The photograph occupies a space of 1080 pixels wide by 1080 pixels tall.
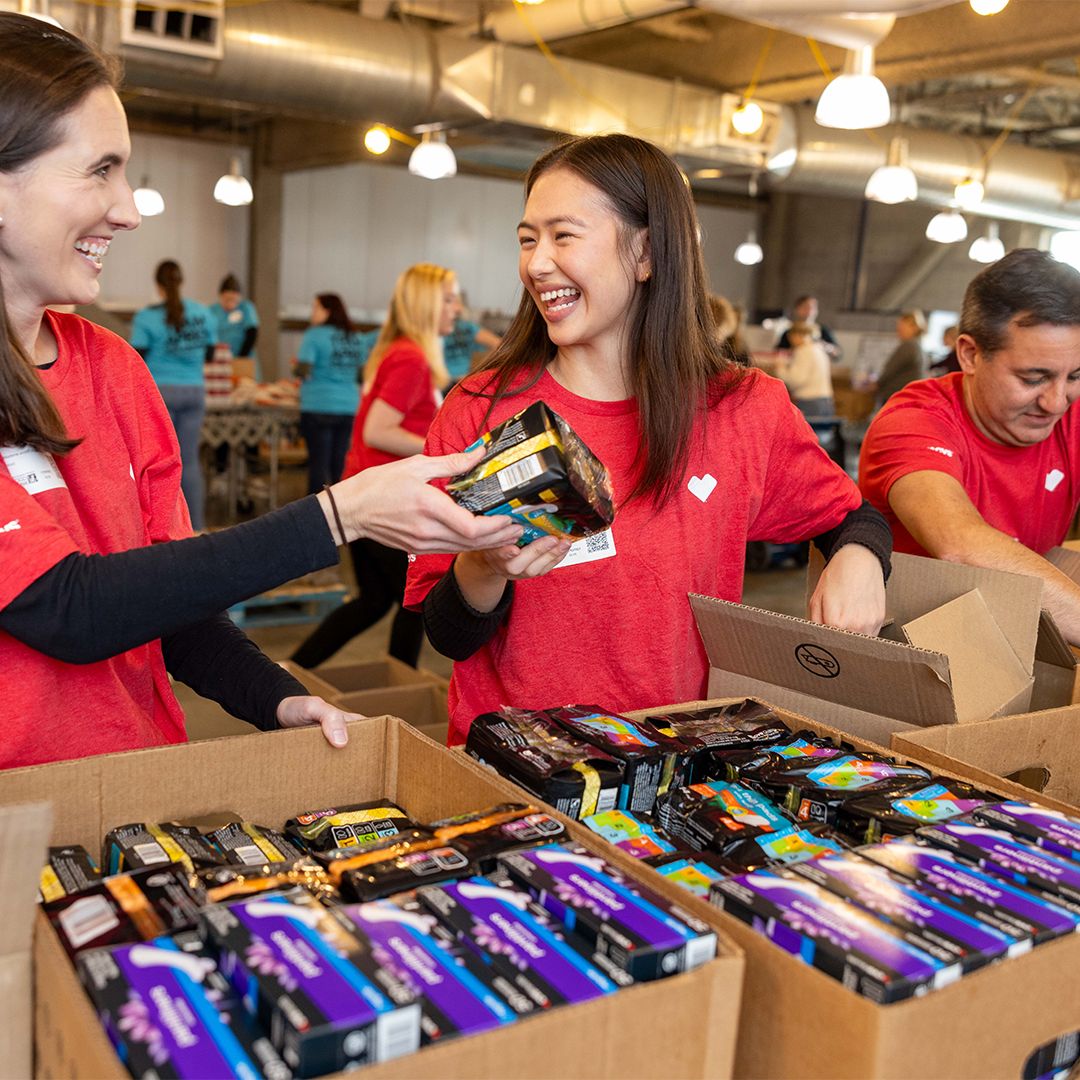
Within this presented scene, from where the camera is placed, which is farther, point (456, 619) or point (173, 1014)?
point (456, 619)

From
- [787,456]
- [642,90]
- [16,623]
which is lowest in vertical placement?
[16,623]

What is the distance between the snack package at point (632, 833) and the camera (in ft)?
3.71

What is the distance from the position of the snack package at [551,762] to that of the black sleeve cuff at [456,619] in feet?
0.96

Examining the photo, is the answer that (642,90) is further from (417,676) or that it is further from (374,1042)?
(374,1042)

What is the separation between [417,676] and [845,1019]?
3080 mm

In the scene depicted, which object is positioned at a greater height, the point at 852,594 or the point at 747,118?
the point at 747,118

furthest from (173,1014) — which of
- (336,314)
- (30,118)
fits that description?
(336,314)

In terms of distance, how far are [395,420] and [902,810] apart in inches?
144

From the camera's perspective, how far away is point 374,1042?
2.36 feet

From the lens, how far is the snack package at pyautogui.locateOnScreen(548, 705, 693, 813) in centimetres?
124

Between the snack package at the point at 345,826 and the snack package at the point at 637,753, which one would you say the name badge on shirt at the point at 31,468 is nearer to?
the snack package at the point at 345,826

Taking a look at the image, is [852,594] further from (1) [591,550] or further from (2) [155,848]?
(2) [155,848]

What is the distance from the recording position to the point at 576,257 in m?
1.71

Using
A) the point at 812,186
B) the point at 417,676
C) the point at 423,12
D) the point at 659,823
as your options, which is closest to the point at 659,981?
the point at 659,823
